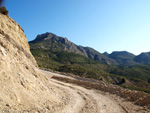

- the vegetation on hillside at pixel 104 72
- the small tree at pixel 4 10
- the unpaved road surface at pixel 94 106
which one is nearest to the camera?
the unpaved road surface at pixel 94 106

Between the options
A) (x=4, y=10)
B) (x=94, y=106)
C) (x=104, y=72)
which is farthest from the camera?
(x=104, y=72)

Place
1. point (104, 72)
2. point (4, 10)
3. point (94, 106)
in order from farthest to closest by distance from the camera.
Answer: point (104, 72)
point (4, 10)
point (94, 106)

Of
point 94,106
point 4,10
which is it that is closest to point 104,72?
point 94,106

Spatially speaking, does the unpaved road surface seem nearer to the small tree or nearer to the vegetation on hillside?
the small tree

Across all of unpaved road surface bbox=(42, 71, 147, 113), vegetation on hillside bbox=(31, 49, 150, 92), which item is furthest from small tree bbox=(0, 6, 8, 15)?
vegetation on hillside bbox=(31, 49, 150, 92)

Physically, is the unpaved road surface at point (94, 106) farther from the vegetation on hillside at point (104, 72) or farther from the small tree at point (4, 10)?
the vegetation on hillside at point (104, 72)

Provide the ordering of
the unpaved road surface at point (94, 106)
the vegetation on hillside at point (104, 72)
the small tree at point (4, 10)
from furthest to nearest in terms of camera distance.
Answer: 1. the vegetation on hillside at point (104, 72)
2. the small tree at point (4, 10)
3. the unpaved road surface at point (94, 106)

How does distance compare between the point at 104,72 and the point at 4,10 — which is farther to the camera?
the point at 104,72

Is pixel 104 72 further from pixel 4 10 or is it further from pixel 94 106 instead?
pixel 4 10

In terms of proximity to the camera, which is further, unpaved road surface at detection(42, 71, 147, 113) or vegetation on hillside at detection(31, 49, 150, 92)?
vegetation on hillside at detection(31, 49, 150, 92)

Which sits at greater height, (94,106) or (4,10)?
(4,10)

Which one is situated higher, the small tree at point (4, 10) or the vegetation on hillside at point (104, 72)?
the small tree at point (4, 10)

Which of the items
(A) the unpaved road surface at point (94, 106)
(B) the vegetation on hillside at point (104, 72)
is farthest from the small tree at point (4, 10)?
(B) the vegetation on hillside at point (104, 72)

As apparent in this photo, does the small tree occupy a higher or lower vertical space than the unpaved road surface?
higher
